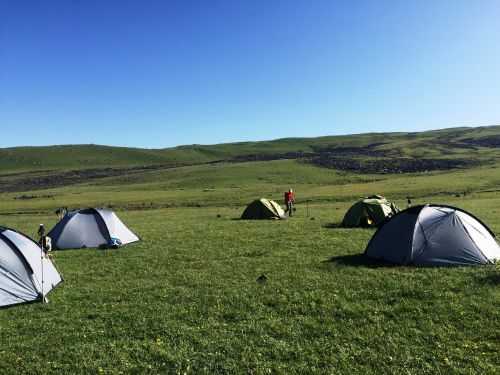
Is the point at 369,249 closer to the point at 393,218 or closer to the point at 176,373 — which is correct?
the point at 393,218

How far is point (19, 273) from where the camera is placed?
13328mm

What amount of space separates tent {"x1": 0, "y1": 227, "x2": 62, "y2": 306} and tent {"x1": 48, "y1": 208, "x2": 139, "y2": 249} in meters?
7.52

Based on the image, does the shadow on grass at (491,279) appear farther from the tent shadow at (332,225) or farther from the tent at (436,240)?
the tent shadow at (332,225)

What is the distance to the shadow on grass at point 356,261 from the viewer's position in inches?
633

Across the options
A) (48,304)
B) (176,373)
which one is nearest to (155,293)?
(48,304)

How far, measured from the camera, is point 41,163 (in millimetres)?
195875

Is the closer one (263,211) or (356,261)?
(356,261)

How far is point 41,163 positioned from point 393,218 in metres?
208

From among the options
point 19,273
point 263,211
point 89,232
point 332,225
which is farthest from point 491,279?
point 263,211

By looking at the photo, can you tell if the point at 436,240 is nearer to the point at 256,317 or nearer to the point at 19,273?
the point at 256,317

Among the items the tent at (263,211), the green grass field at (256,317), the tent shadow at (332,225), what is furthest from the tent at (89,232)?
the tent shadow at (332,225)

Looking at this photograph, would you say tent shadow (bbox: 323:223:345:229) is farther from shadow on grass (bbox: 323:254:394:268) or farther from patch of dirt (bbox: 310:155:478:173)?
patch of dirt (bbox: 310:155:478:173)

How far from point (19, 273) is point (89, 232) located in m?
9.16

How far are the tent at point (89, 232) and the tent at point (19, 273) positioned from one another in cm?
752
